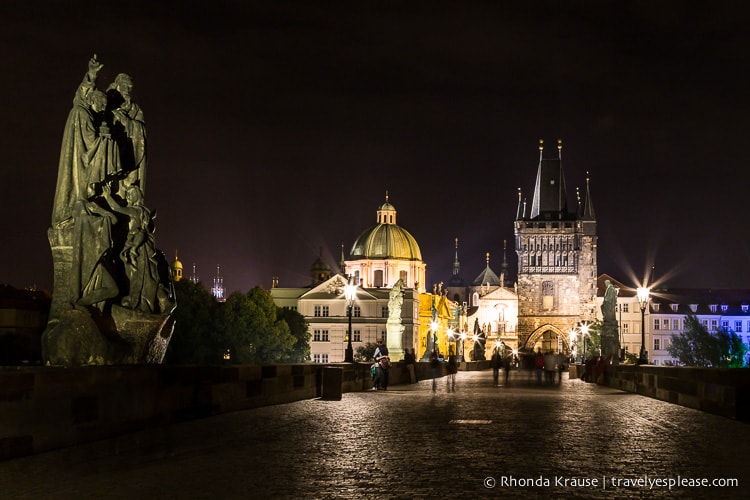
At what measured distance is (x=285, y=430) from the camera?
583 inches

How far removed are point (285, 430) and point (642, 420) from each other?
626 cm

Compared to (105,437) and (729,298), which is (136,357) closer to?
(105,437)

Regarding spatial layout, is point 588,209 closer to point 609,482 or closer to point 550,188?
point 550,188

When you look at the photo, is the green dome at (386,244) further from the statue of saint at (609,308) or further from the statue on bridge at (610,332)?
the statue on bridge at (610,332)

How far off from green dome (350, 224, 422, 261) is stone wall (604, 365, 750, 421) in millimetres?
120958

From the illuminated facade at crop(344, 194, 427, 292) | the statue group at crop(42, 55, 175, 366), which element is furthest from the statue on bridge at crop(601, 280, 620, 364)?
the illuminated facade at crop(344, 194, 427, 292)

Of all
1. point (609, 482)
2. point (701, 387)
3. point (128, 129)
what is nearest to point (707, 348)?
point (701, 387)

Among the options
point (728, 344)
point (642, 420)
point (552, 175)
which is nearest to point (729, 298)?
point (552, 175)

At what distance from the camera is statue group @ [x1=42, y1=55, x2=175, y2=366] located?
45.5 ft

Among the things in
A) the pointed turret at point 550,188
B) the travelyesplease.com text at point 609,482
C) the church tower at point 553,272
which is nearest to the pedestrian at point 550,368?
the travelyesplease.com text at point 609,482

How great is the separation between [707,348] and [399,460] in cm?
10583

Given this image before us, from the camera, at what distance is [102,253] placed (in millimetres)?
14109

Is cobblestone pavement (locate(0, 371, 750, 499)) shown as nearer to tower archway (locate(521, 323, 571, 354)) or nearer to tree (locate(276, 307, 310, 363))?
tree (locate(276, 307, 310, 363))

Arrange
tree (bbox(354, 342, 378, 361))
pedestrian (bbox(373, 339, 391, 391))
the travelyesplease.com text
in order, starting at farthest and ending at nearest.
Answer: tree (bbox(354, 342, 378, 361)) < pedestrian (bbox(373, 339, 391, 391)) < the travelyesplease.com text
